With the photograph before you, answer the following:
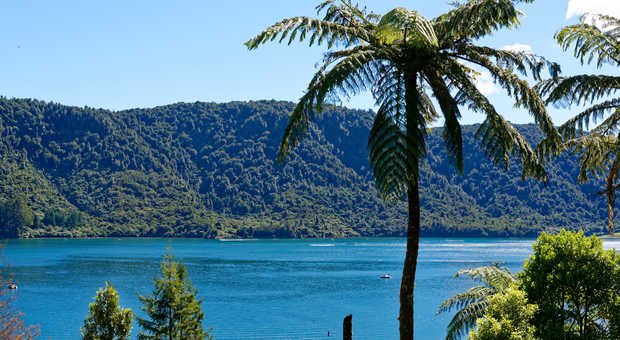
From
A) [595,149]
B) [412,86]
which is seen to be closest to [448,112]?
[412,86]

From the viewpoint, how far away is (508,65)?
9398mm

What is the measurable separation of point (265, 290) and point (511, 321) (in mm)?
59089

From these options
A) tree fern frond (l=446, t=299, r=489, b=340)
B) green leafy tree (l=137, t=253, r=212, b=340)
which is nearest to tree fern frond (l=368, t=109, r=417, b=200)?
tree fern frond (l=446, t=299, r=489, b=340)

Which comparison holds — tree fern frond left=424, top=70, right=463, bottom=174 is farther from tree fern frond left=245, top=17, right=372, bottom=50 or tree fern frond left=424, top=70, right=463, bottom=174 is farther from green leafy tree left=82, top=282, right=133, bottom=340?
green leafy tree left=82, top=282, right=133, bottom=340

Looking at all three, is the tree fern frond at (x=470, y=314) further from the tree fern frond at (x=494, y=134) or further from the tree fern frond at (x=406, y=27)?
the tree fern frond at (x=406, y=27)

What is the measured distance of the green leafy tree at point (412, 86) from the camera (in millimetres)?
8211

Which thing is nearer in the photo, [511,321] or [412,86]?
[412,86]

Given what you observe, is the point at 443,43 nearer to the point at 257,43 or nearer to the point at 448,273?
the point at 257,43

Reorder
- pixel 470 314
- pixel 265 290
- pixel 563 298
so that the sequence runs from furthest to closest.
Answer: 1. pixel 265 290
2. pixel 470 314
3. pixel 563 298

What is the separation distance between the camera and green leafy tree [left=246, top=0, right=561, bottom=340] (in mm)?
8211

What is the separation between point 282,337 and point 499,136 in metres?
39.0

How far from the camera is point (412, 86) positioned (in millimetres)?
8680

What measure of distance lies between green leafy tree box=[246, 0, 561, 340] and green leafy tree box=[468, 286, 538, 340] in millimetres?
4082

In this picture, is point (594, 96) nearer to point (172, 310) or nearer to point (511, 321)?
point (511, 321)
